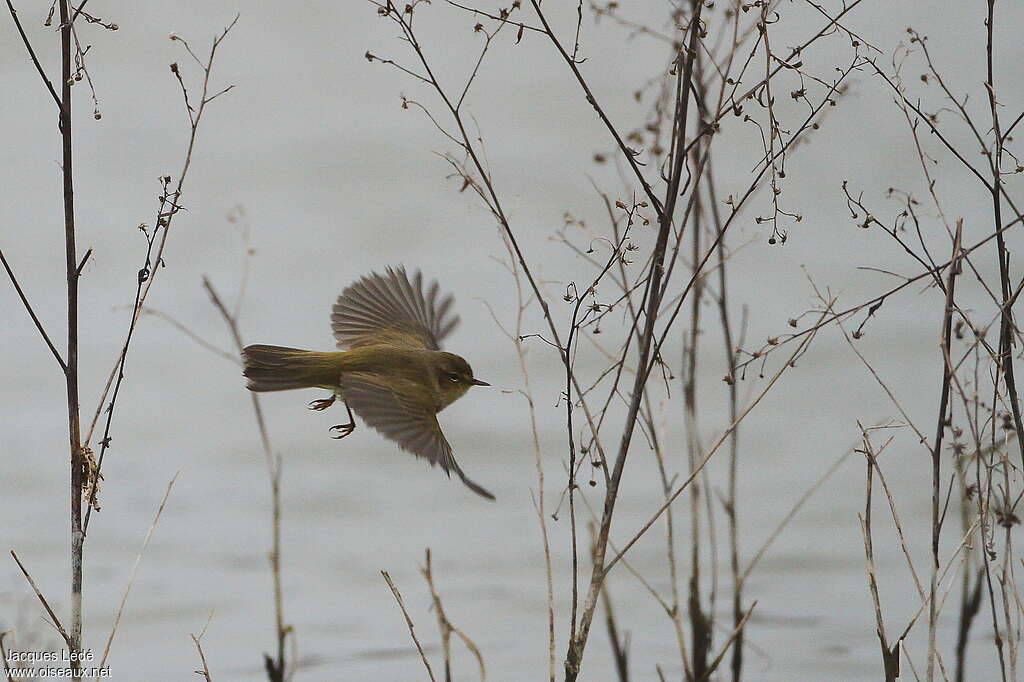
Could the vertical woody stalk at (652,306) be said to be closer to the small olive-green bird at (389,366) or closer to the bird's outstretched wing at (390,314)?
the small olive-green bird at (389,366)

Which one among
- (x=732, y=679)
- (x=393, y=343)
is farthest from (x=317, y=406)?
(x=732, y=679)

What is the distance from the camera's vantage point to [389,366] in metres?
3.41

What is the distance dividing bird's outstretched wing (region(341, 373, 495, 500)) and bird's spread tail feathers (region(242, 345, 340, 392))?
0.56ft

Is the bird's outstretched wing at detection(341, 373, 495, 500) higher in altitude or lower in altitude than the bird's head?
lower

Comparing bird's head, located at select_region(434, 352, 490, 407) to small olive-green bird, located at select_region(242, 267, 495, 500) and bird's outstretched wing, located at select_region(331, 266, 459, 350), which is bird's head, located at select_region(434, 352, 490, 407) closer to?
small olive-green bird, located at select_region(242, 267, 495, 500)

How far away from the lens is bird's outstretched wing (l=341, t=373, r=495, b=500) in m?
2.87

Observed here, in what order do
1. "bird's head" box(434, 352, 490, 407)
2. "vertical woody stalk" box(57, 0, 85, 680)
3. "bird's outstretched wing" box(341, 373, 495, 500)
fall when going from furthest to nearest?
"bird's head" box(434, 352, 490, 407) < "bird's outstretched wing" box(341, 373, 495, 500) < "vertical woody stalk" box(57, 0, 85, 680)

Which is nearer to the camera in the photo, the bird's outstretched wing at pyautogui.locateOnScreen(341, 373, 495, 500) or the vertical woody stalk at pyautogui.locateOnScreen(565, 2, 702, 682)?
the vertical woody stalk at pyautogui.locateOnScreen(565, 2, 702, 682)

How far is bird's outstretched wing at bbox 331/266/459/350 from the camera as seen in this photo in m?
3.84

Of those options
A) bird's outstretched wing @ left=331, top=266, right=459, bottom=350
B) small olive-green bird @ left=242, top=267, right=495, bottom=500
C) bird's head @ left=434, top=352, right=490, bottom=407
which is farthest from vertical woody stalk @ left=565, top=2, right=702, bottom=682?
bird's outstretched wing @ left=331, top=266, right=459, bottom=350

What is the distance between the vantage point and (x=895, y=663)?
3086 mm

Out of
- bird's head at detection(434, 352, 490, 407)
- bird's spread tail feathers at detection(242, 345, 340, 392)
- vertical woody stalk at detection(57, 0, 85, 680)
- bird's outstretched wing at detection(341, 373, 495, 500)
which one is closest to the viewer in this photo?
vertical woody stalk at detection(57, 0, 85, 680)

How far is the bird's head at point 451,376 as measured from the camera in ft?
11.1

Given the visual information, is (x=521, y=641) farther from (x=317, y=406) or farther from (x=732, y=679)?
(x=317, y=406)
